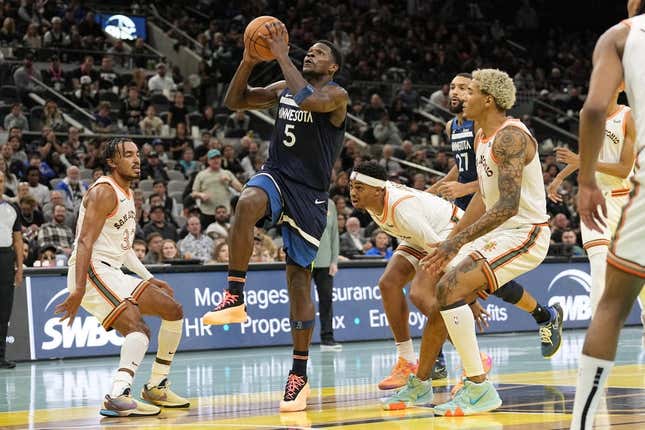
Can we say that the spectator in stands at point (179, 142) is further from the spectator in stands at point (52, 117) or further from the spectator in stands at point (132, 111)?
the spectator in stands at point (52, 117)

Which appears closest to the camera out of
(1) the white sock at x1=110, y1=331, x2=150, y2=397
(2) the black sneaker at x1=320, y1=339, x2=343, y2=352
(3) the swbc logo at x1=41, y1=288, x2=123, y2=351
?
(1) the white sock at x1=110, y1=331, x2=150, y2=397

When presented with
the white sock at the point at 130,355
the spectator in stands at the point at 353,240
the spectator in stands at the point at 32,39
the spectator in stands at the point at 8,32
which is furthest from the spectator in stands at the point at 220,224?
the spectator in stands at the point at 8,32

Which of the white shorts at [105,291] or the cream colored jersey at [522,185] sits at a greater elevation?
the cream colored jersey at [522,185]

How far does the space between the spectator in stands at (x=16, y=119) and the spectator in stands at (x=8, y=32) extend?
3.65m

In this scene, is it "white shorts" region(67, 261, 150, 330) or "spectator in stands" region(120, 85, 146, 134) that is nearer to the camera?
"white shorts" region(67, 261, 150, 330)

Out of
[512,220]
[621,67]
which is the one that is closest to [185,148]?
[512,220]

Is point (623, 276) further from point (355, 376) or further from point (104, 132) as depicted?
point (104, 132)

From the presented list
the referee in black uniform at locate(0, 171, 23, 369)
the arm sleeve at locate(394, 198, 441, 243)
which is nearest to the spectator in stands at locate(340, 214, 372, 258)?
the referee in black uniform at locate(0, 171, 23, 369)

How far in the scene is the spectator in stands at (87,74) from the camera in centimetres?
2084

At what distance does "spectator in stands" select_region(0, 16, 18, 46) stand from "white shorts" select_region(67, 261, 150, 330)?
1499 centimetres

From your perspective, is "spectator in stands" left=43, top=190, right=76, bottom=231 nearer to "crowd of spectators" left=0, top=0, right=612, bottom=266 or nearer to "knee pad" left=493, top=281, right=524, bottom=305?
"crowd of spectators" left=0, top=0, right=612, bottom=266

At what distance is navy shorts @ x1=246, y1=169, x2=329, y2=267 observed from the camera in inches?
299

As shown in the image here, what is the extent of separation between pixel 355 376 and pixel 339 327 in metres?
4.65

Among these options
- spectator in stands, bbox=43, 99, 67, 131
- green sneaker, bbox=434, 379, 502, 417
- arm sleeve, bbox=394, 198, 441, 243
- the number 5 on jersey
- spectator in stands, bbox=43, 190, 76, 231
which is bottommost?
green sneaker, bbox=434, 379, 502, 417
